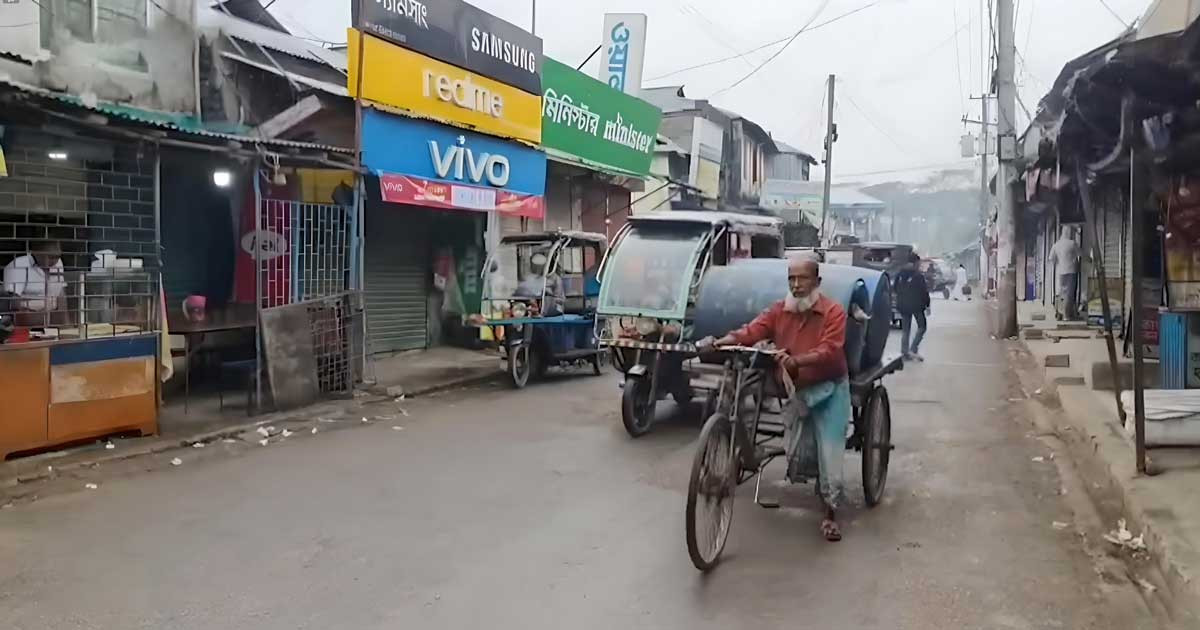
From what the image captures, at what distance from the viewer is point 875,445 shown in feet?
23.0

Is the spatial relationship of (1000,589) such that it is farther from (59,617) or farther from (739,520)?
(59,617)

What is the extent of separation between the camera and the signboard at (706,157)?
2966 cm

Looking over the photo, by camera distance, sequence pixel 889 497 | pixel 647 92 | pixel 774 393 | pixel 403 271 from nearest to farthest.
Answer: pixel 774 393, pixel 889 497, pixel 403 271, pixel 647 92

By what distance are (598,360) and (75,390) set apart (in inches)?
313

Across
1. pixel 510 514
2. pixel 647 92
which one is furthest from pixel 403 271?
pixel 647 92

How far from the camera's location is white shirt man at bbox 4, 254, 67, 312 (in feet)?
29.1

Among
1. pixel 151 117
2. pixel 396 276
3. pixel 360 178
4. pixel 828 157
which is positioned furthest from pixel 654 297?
pixel 828 157

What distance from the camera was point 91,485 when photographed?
7.50m

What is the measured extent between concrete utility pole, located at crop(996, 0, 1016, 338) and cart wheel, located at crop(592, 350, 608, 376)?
368 inches

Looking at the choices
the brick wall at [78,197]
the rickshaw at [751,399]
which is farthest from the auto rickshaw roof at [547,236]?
the brick wall at [78,197]

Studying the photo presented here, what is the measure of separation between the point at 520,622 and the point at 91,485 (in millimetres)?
4601

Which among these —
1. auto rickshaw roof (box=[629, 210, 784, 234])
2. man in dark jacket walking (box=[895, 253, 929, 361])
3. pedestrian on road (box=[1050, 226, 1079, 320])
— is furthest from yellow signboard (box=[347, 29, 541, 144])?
pedestrian on road (box=[1050, 226, 1079, 320])

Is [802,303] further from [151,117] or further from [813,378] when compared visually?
[151,117]

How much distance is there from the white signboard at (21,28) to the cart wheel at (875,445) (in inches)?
373
